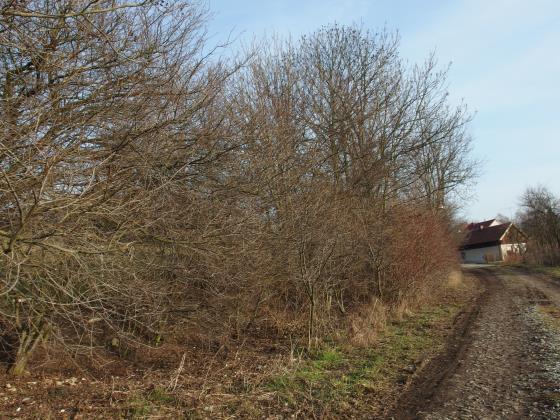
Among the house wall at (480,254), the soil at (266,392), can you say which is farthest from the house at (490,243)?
the soil at (266,392)

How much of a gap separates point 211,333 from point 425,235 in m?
8.94

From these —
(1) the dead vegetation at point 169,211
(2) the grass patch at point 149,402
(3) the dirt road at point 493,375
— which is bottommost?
(3) the dirt road at point 493,375

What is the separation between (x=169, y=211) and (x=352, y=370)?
3.64 m

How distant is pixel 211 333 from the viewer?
380 inches

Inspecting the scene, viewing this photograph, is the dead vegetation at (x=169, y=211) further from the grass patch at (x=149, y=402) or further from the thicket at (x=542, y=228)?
the thicket at (x=542, y=228)

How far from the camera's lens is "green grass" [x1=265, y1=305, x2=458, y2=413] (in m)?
6.36

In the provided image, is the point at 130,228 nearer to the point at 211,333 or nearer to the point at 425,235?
the point at 211,333

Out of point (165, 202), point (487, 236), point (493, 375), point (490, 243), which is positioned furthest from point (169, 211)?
point (487, 236)

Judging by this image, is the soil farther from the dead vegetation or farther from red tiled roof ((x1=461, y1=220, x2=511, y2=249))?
red tiled roof ((x1=461, y1=220, x2=511, y2=249))

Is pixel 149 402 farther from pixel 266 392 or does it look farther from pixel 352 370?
pixel 352 370

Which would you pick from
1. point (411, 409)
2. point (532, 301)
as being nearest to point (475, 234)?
point (532, 301)

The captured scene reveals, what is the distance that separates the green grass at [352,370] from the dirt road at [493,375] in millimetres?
419

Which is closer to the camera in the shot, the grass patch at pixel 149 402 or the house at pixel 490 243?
the grass patch at pixel 149 402

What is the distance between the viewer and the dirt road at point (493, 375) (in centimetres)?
562
